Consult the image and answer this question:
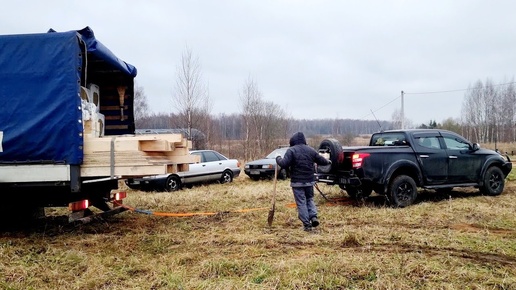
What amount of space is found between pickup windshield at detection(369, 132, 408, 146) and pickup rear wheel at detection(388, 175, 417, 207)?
34.7 inches

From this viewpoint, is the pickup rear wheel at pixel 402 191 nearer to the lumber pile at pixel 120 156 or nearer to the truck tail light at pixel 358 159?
the truck tail light at pixel 358 159

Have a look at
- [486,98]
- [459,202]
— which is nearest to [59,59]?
[459,202]

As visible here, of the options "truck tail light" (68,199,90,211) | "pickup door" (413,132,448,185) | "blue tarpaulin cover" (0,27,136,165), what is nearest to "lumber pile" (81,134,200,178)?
"blue tarpaulin cover" (0,27,136,165)

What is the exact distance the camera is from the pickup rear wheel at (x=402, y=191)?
8.34 meters

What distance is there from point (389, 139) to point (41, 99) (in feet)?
24.3

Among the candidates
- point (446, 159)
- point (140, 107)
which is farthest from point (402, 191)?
point (140, 107)

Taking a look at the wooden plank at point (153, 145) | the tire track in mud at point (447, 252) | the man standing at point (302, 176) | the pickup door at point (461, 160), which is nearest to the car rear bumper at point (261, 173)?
the pickup door at point (461, 160)

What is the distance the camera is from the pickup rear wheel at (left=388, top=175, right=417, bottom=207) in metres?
8.34

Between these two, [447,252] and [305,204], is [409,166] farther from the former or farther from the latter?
[447,252]

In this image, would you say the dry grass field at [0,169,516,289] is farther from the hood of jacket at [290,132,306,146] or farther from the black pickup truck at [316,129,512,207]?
the hood of jacket at [290,132,306,146]

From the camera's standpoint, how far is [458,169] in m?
9.26

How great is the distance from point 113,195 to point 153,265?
2.97 metres

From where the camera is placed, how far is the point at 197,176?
13633mm

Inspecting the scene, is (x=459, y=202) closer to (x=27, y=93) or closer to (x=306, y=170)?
(x=306, y=170)
